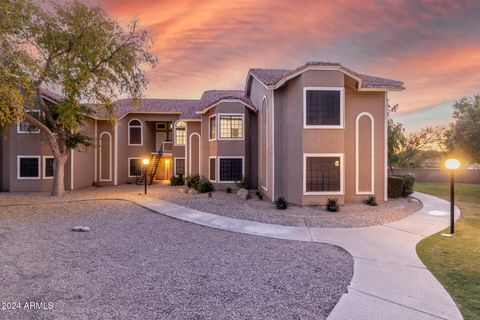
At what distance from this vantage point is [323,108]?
1182 cm

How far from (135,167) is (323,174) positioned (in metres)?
20.3

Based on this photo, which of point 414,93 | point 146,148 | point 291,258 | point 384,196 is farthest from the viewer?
point 146,148

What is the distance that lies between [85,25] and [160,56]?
447cm

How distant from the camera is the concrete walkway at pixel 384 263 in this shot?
3990 mm

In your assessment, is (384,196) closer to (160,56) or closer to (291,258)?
(291,258)

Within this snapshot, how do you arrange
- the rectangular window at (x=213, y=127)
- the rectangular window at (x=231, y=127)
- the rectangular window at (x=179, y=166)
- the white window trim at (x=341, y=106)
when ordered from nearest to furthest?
the white window trim at (x=341, y=106) → the rectangular window at (x=231, y=127) → the rectangular window at (x=213, y=127) → the rectangular window at (x=179, y=166)

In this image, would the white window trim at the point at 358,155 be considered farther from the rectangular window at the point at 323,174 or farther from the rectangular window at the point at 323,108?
the rectangular window at the point at 323,108

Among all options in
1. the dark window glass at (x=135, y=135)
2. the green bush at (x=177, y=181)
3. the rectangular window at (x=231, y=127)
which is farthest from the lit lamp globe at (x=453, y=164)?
the dark window glass at (x=135, y=135)

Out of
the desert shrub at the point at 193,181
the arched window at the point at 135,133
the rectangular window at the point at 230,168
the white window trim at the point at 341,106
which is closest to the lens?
the white window trim at the point at 341,106

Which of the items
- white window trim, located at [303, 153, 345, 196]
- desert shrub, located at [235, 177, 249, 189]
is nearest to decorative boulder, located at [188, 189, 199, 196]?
desert shrub, located at [235, 177, 249, 189]

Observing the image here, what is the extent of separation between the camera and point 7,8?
10.2 metres

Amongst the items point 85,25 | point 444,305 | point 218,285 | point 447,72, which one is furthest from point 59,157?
point 447,72

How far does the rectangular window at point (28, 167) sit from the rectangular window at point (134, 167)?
25.1 ft

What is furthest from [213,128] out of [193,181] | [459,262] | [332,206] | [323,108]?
[459,262]
